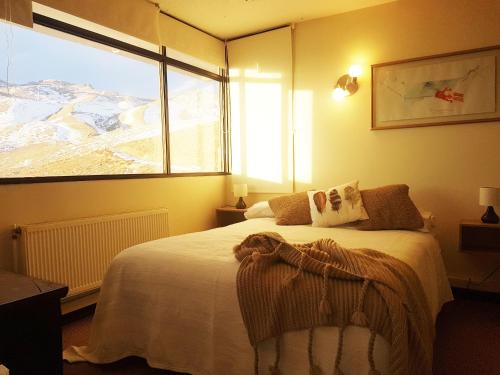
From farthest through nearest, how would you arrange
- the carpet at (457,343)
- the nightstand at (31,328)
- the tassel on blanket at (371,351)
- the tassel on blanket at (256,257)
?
the carpet at (457,343), the tassel on blanket at (256,257), the tassel on blanket at (371,351), the nightstand at (31,328)

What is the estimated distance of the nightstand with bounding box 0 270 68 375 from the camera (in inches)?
33.0

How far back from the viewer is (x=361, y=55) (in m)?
3.25

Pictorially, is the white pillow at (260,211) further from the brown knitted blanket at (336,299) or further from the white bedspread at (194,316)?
the brown knitted blanket at (336,299)

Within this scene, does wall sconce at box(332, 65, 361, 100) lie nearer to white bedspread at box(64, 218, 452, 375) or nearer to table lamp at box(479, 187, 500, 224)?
table lamp at box(479, 187, 500, 224)

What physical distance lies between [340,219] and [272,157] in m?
1.34

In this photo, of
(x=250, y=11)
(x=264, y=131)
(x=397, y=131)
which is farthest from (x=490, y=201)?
(x=250, y=11)

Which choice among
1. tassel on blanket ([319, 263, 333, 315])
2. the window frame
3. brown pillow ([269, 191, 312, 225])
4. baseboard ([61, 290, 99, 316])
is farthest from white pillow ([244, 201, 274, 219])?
tassel on blanket ([319, 263, 333, 315])

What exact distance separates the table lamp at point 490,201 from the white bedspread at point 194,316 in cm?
78

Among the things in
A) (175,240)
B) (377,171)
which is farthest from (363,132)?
(175,240)

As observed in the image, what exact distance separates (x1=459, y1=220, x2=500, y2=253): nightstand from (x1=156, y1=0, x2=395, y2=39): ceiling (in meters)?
2.02

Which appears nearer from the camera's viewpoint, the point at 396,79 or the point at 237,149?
→ the point at 396,79

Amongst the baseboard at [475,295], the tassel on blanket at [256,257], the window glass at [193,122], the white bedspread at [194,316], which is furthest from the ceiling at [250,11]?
the baseboard at [475,295]

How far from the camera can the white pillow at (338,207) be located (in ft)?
8.66

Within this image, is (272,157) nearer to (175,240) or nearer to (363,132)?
(363,132)
